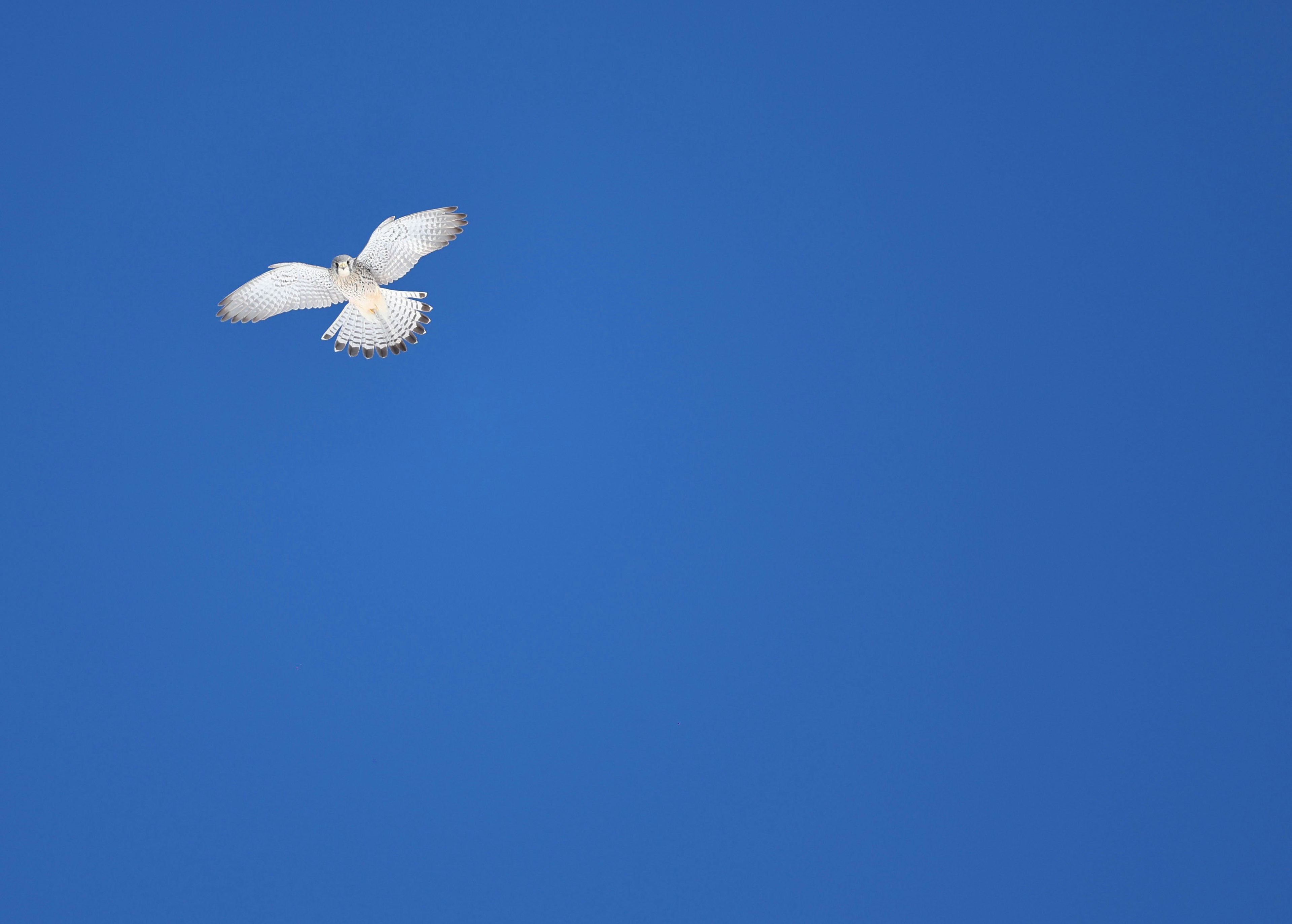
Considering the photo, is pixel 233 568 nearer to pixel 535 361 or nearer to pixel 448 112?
pixel 535 361

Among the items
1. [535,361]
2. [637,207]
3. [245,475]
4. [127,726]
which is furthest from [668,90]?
[127,726]

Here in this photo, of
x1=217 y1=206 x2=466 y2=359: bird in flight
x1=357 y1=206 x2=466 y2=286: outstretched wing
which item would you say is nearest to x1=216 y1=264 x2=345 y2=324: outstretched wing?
x1=217 y1=206 x2=466 y2=359: bird in flight

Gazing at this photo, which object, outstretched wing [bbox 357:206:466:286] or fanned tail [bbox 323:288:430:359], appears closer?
outstretched wing [bbox 357:206:466:286]

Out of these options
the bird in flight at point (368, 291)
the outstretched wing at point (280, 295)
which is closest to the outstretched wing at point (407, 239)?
the bird in flight at point (368, 291)

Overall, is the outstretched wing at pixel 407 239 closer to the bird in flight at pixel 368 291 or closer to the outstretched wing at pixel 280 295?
the bird in flight at pixel 368 291

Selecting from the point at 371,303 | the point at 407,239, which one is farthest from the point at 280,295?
the point at 407,239

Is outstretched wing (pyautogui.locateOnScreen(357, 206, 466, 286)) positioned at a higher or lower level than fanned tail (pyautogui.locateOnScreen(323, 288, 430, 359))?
higher

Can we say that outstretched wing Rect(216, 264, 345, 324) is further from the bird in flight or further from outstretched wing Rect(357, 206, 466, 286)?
outstretched wing Rect(357, 206, 466, 286)
